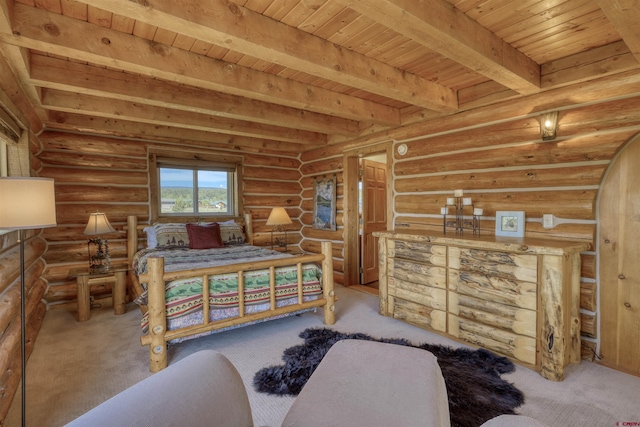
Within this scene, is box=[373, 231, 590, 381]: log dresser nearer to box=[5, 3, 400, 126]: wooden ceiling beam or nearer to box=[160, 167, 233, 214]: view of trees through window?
box=[5, 3, 400, 126]: wooden ceiling beam

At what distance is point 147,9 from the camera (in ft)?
5.41

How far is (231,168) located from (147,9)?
3.91 metres

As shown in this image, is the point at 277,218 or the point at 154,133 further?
the point at 277,218

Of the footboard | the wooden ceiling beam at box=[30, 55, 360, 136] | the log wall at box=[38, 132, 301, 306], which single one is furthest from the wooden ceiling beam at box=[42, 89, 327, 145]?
the footboard

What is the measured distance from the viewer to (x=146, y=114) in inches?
144

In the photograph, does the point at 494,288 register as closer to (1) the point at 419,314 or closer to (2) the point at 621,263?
(1) the point at 419,314

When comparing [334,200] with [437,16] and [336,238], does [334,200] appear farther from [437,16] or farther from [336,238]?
[437,16]

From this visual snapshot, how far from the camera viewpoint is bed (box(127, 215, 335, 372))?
259cm

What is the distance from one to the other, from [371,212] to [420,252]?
2150 mm

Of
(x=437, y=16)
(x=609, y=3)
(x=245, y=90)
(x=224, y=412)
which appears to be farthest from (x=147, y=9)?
(x=609, y=3)

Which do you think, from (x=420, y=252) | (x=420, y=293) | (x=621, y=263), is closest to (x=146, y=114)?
(x=420, y=252)

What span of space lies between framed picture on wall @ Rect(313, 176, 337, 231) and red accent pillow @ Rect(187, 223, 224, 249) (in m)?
1.81

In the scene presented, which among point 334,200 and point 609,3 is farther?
point 334,200

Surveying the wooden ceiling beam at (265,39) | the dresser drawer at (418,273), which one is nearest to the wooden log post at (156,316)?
the wooden ceiling beam at (265,39)
